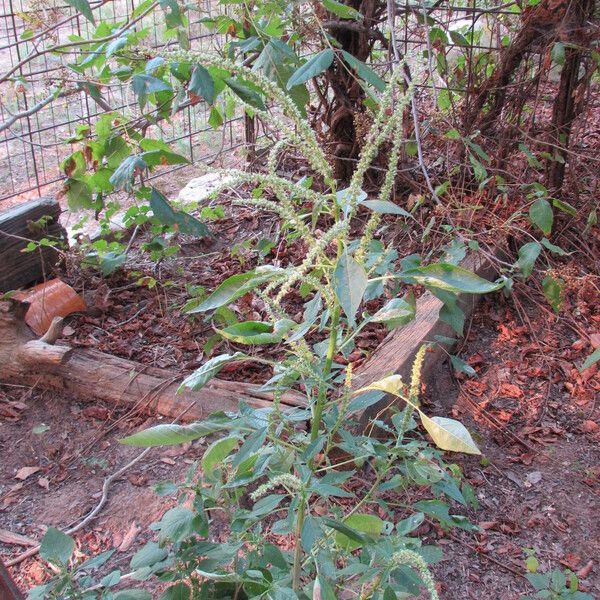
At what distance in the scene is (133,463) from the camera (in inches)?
97.0

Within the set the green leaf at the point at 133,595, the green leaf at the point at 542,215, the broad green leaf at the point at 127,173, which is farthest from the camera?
the green leaf at the point at 542,215

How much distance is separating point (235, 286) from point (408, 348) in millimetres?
1487

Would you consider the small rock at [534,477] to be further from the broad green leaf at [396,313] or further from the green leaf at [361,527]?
the broad green leaf at [396,313]

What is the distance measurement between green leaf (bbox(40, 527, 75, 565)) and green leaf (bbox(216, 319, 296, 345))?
518mm

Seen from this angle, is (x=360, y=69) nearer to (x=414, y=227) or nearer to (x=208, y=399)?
(x=208, y=399)

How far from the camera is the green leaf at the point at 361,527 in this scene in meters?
1.45

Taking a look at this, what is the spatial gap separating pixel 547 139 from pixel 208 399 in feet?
7.61

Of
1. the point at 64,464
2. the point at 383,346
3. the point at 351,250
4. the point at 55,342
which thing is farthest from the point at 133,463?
the point at 351,250

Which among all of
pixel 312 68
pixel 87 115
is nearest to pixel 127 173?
pixel 312 68

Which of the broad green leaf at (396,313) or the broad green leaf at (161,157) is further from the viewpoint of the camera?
the broad green leaf at (161,157)

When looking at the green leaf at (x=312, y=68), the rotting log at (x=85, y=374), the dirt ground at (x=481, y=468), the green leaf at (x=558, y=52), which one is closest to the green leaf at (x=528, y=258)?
the dirt ground at (x=481, y=468)

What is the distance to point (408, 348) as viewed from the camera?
8.80 feet

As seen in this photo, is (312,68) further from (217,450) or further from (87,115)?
(87,115)

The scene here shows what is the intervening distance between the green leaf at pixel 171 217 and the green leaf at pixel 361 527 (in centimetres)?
158
